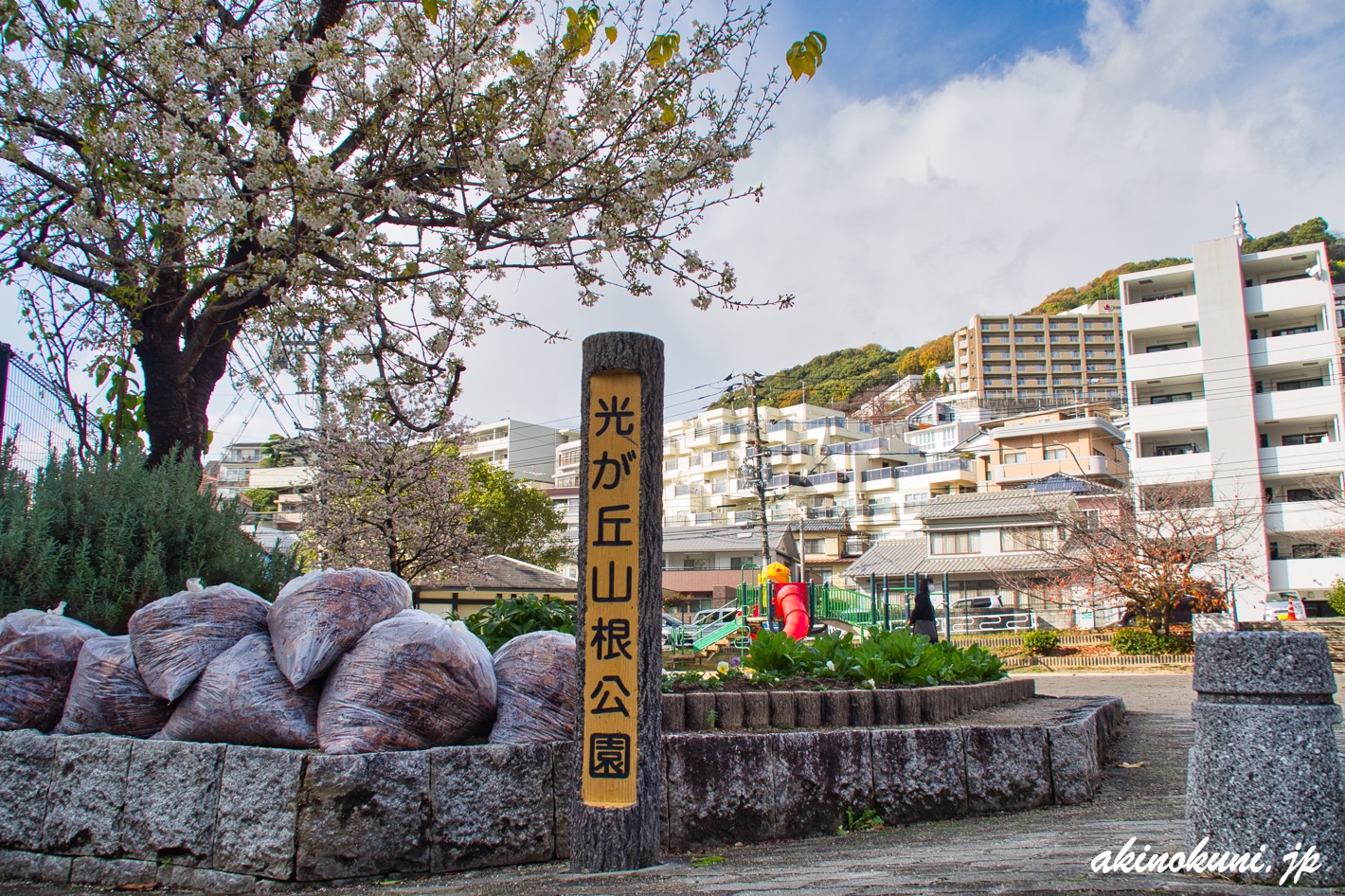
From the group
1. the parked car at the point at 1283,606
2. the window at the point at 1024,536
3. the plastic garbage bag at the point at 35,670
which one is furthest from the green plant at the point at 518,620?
the window at the point at 1024,536

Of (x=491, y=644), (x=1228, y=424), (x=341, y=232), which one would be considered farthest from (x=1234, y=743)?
(x=1228, y=424)

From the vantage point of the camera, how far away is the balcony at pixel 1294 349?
34.6 m

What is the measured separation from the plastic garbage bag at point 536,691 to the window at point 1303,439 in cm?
3996

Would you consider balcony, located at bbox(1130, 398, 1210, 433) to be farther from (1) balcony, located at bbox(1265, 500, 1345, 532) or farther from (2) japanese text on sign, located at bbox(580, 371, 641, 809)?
(2) japanese text on sign, located at bbox(580, 371, 641, 809)

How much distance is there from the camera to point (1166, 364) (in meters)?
37.8

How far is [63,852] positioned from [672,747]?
2.74m

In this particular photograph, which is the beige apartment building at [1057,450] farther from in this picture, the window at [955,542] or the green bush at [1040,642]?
the green bush at [1040,642]

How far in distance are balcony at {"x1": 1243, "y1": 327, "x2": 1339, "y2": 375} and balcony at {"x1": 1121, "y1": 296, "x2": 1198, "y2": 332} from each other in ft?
8.44

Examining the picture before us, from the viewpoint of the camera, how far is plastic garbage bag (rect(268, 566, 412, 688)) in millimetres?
3932

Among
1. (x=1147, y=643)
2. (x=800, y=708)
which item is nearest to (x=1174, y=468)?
(x=1147, y=643)

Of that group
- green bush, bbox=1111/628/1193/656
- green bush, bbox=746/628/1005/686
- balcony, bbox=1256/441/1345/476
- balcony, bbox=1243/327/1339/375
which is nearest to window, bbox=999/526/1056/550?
balcony, bbox=1256/441/1345/476

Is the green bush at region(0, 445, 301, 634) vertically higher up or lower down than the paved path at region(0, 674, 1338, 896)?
higher up

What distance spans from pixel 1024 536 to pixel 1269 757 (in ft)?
127

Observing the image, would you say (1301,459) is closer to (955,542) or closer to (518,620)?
(955,542)
